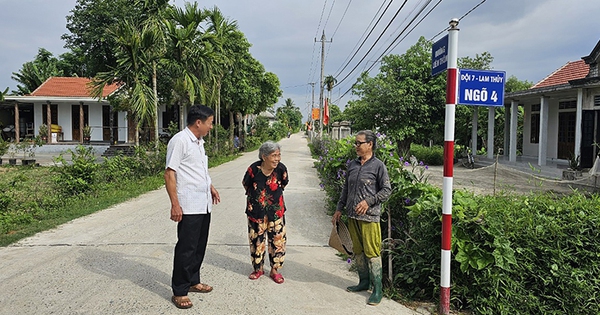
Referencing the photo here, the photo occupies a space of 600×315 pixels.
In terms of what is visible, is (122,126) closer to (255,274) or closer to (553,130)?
(553,130)

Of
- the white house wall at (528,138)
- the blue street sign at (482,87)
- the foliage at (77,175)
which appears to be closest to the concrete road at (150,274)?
the blue street sign at (482,87)

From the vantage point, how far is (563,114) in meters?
16.5

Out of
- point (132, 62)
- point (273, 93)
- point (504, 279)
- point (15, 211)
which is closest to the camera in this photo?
point (504, 279)

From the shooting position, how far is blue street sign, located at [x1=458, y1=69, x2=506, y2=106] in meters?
3.41

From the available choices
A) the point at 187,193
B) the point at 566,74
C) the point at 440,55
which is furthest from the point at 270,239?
the point at 566,74

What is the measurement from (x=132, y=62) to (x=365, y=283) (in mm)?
11413

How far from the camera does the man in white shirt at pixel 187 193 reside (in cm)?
367

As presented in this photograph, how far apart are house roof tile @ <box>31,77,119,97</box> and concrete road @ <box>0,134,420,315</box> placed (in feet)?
71.7

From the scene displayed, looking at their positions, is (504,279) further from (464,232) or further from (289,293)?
(289,293)

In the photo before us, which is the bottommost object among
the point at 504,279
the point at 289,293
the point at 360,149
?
the point at 289,293

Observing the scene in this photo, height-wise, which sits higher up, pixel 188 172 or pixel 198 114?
pixel 198 114

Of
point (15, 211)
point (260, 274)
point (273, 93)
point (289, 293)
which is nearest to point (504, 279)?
point (289, 293)

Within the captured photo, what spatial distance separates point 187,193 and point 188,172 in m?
0.20

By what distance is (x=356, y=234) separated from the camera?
401 centimetres
